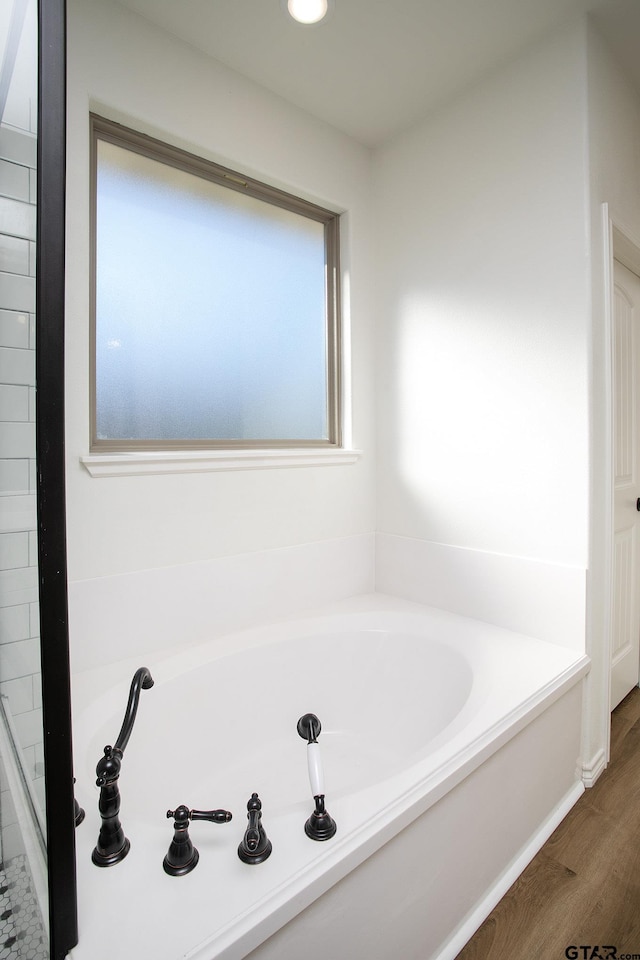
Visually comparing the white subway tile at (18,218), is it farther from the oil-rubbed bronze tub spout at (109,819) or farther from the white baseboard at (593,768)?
the white baseboard at (593,768)

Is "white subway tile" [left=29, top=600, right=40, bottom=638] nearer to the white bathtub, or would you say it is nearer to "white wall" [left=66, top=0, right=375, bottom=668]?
the white bathtub

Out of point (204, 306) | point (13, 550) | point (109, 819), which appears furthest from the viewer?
point (204, 306)

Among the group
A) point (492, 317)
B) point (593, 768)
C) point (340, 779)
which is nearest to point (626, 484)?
point (492, 317)

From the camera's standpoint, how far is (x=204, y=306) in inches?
78.7

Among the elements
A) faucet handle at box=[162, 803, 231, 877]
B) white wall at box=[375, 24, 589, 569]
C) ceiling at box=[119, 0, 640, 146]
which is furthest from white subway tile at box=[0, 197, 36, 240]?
white wall at box=[375, 24, 589, 569]

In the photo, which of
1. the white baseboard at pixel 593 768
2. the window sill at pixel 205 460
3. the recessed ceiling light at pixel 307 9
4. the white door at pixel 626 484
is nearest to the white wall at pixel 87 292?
the window sill at pixel 205 460

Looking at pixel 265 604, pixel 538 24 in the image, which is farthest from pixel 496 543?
pixel 538 24

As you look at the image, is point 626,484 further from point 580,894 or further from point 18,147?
point 18,147

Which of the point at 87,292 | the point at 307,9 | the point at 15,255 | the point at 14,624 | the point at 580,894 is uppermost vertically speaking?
the point at 307,9

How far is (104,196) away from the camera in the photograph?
1.76 meters

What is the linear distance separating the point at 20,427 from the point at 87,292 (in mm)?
1091

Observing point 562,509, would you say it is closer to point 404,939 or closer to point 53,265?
point 404,939

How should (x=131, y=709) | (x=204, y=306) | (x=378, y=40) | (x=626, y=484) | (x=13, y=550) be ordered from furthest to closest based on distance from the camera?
(x=626, y=484) < (x=204, y=306) < (x=378, y=40) < (x=131, y=709) < (x=13, y=550)

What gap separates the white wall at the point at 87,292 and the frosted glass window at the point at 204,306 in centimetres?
10
